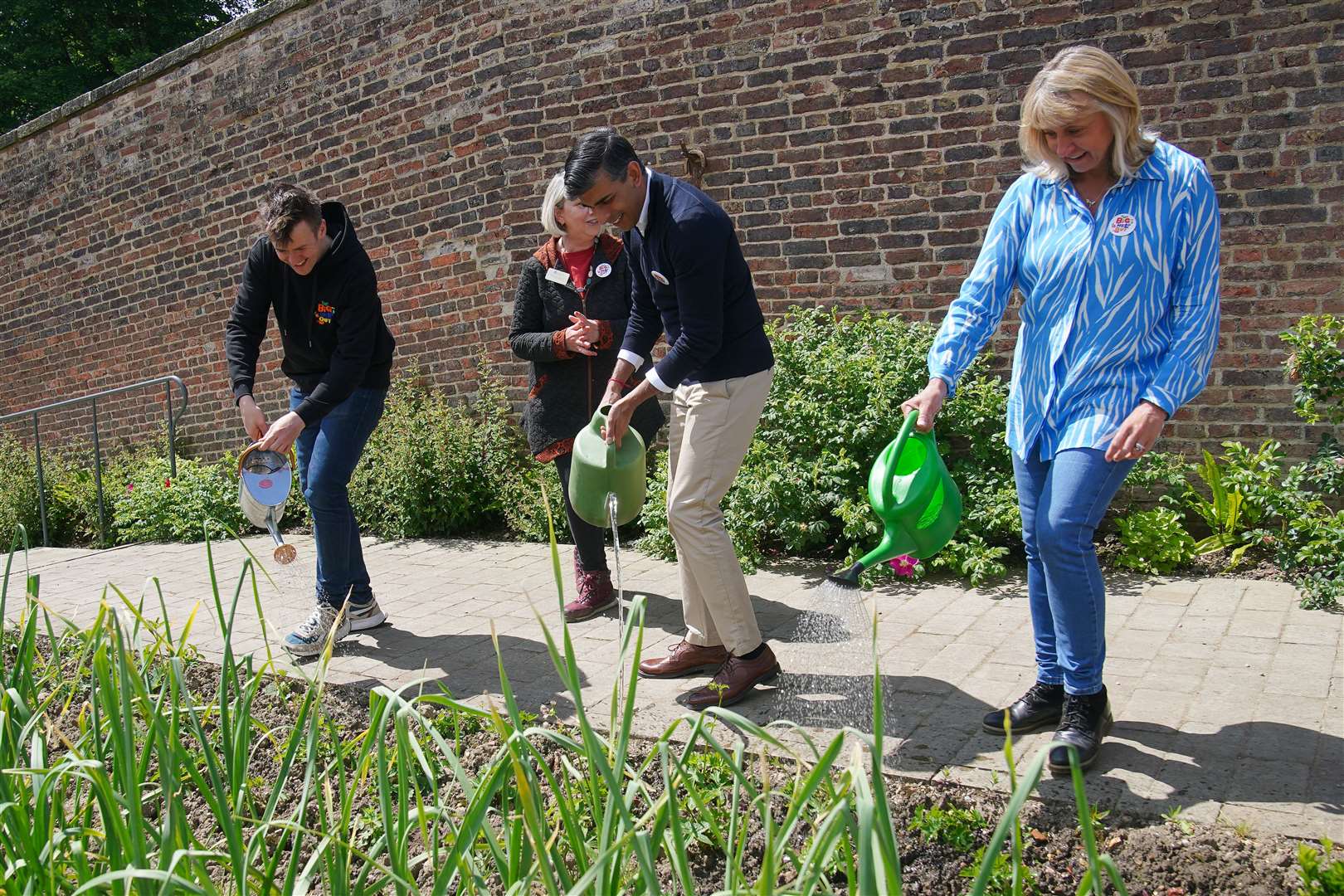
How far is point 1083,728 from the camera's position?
9.20 feet

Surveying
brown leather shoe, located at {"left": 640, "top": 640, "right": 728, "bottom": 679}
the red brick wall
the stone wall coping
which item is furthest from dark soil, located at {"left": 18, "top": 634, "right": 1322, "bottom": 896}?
the stone wall coping

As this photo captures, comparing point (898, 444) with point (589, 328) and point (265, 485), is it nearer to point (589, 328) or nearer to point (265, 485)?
point (589, 328)

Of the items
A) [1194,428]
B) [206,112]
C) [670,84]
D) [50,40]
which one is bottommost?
[1194,428]

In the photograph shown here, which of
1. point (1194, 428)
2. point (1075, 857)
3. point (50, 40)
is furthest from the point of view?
point (50, 40)

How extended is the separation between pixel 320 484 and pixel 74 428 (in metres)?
8.49

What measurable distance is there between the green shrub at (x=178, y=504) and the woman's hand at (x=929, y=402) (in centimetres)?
632

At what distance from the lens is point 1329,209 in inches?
191

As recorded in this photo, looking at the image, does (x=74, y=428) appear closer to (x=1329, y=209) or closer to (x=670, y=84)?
(x=670, y=84)

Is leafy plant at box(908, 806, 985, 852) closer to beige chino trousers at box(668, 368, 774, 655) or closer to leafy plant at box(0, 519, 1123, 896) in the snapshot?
leafy plant at box(0, 519, 1123, 896)

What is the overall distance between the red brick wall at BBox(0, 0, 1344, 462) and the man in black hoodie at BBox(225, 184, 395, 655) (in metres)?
2.71

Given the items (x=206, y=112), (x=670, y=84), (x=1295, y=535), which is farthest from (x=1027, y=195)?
(x=206, y=112)

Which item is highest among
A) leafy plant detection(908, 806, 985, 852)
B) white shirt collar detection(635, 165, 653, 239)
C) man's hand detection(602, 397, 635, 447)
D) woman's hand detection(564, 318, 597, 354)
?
white shirt collar detection(635, 165, 653, 239)

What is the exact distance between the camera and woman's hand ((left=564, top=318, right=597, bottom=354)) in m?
4.34

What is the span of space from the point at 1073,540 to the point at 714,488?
43.9 inches
